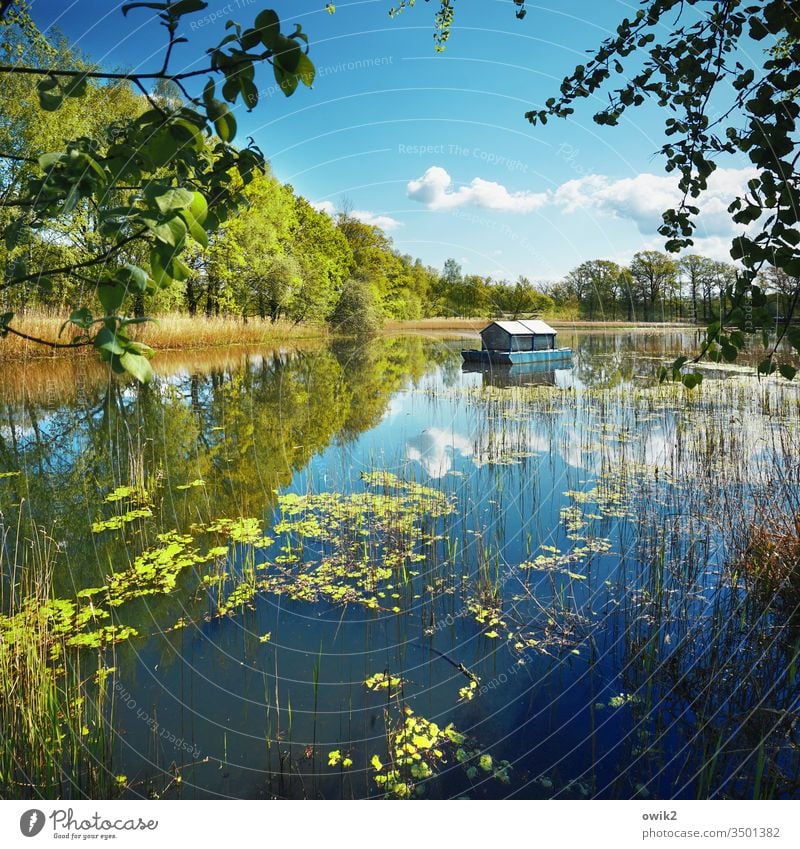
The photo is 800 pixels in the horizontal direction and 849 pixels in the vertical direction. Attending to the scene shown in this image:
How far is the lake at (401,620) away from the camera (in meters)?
2.21

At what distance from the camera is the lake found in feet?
7.27

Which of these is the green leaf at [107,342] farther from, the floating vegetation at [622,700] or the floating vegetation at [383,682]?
the floating vegetation at [622,700]

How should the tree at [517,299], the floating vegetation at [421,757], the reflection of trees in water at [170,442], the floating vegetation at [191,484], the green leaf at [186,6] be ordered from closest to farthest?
the green leaf at [186,6] < the floating vegetation at [421,757] < the reflection of trees in water at [170,442] < the floating vegetation at [191,484] < the tree at [517,299]

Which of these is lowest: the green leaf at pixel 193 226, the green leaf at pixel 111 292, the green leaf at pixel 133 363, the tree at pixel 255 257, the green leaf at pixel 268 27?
the green leaf at pixel 133 363

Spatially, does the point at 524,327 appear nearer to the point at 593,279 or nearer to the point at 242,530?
the point at 593,279

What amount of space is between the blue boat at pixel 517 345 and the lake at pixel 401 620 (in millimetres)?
10203

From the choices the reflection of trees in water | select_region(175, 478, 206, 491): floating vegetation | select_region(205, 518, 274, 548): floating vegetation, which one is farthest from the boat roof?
select_region(205, 518, 274, 548): floating vegetation

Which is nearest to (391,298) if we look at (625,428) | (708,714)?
(625,428)

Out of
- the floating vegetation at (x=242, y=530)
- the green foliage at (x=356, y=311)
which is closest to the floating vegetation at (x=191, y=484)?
the floating vegetation at (x=242, y=530)

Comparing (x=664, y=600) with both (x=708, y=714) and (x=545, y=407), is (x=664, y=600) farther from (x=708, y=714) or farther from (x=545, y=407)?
(x=545, y=407)

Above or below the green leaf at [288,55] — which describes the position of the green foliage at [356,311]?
above

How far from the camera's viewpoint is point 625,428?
802 centimetres

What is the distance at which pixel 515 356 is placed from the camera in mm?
17375
